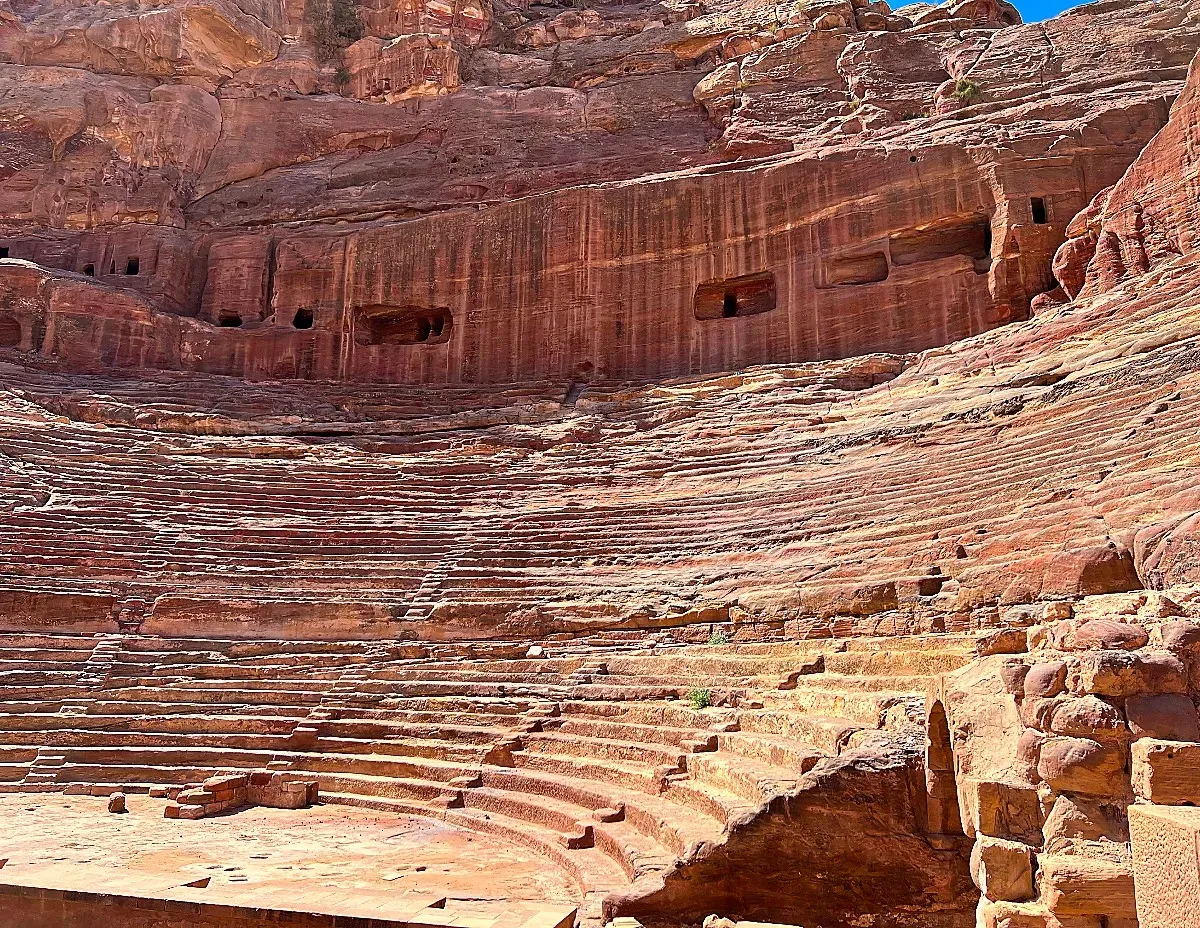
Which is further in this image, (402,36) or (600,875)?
(402,36)

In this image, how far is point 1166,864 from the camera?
2.33 metres

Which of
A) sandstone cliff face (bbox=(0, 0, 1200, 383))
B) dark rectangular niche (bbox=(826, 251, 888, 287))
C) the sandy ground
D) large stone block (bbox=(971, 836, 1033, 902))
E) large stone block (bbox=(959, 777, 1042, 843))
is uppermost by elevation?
sandstone cliff face (bbox=(0, 0, 1200, 383))

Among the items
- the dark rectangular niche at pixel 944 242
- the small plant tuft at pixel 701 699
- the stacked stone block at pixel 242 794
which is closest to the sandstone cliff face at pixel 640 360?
the dark rectangular niche at pixel 944 242

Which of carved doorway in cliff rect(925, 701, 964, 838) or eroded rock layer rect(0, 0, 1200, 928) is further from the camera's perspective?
eroded rock layer rect(0, 0, 1200, 928)

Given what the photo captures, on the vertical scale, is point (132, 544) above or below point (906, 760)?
above

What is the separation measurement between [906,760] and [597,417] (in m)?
12.9

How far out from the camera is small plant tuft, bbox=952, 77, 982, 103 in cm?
2081

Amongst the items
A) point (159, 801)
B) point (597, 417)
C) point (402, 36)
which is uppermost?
point (402, 36)

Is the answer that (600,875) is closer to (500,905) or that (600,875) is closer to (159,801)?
(500,905)

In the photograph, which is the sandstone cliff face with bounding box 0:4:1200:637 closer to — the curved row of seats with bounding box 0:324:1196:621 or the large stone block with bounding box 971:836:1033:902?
the curved row of seats with bounding box 0:324:1196:621

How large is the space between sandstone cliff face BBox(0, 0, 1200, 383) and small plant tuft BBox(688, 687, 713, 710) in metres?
11.2

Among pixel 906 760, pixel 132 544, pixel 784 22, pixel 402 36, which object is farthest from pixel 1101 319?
pixel 402 36

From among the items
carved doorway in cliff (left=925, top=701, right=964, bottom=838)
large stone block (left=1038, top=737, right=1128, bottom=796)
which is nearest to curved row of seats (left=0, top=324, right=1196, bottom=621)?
carved doorway in cliff (left=925, top=701, right=964, bottom=838)

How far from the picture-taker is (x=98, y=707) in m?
10.5
